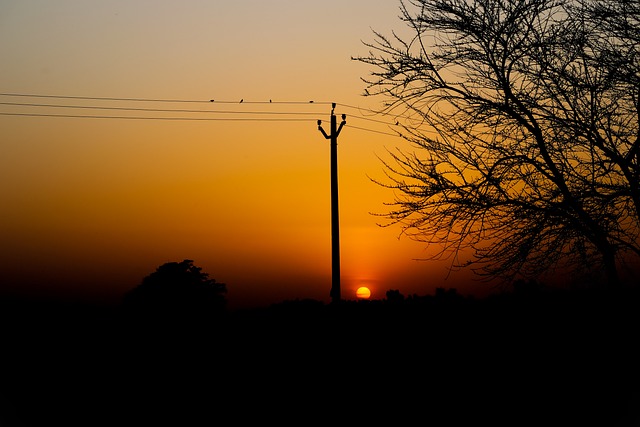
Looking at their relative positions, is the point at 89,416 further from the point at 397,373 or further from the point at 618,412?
the point at 618,412

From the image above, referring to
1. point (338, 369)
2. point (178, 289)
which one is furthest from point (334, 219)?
point (178, 289)

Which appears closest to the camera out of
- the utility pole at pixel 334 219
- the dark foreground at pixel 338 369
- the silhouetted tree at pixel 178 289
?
the dark foreground at pixel 338 369

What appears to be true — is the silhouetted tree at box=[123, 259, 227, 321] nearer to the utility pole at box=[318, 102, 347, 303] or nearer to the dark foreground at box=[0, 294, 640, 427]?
the utility pole at box=[318, 102, 347, 303]

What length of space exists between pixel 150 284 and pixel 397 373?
2203 cm

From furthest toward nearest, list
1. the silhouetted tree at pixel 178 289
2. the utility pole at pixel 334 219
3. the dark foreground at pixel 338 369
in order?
the silhouetted tree at pixel 178 289 → the utility pole at pixel 334 219 → the dark foreground at pixel 338 369

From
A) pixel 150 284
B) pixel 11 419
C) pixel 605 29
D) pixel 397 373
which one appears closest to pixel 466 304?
pixel 397 373

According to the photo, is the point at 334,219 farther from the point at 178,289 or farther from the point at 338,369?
the point at 178,289

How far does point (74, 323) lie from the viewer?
1552 centimetres

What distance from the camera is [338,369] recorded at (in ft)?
39.2

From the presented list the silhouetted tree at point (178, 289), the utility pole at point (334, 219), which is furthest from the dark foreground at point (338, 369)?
the silhouetted tree at point (178, 289)

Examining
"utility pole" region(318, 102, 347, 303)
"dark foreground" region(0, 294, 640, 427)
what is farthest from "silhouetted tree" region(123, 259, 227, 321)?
"dark foreground" region(0, 294, 640, 427)

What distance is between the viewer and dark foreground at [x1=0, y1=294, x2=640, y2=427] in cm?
1055

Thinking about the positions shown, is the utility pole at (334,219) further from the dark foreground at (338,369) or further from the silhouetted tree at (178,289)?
the silhouetted tree at (178,289)

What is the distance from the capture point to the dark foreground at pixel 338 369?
1055 centimetres
